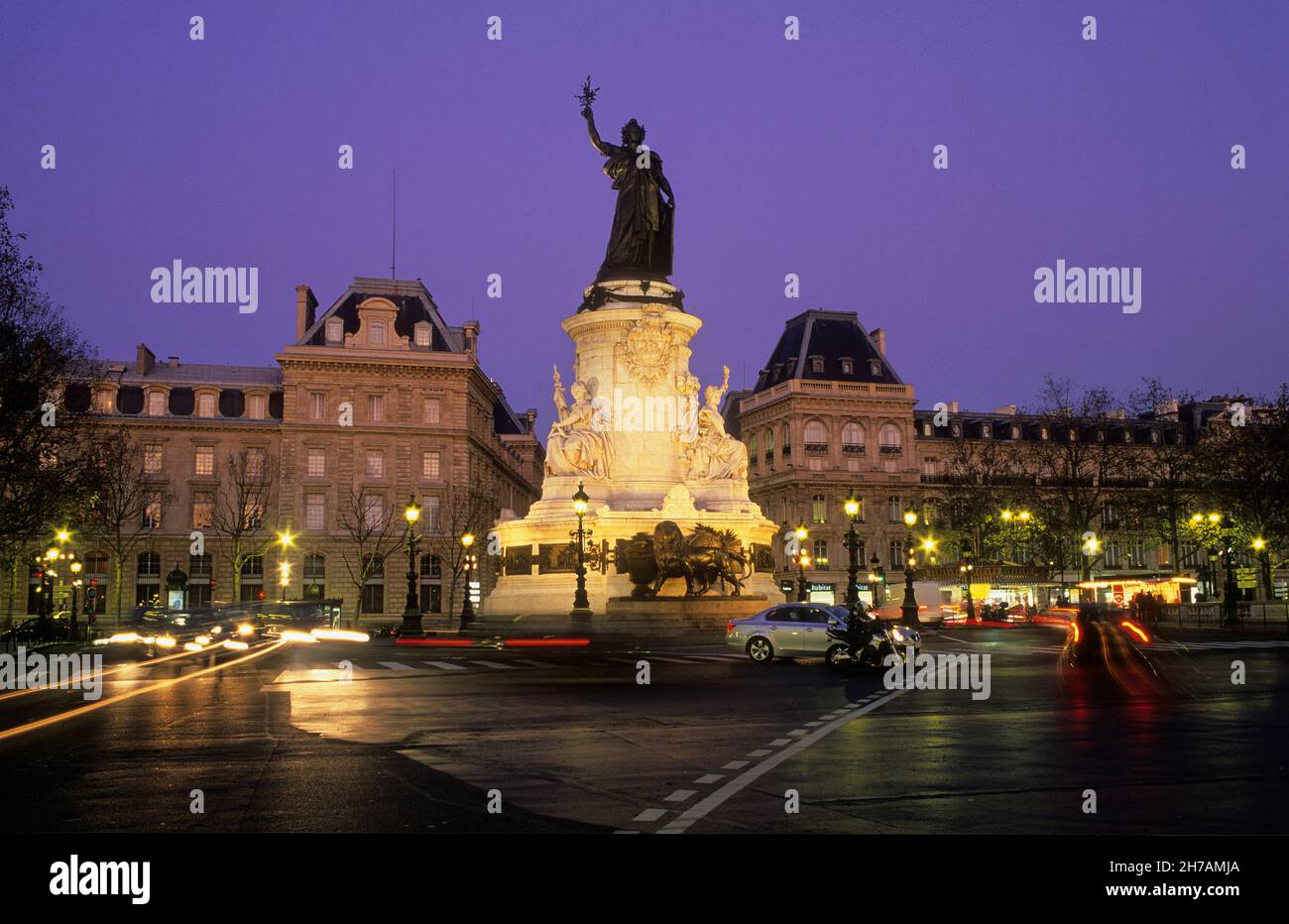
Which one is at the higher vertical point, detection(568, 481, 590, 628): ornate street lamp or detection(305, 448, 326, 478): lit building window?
detection(305, 448, 326, 478): lit building window

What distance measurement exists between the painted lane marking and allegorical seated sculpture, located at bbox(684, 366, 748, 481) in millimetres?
30274

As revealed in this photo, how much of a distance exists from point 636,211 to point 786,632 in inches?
950

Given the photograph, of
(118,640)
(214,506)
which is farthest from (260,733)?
(214,506)

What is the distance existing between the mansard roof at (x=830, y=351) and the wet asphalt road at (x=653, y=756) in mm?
84495

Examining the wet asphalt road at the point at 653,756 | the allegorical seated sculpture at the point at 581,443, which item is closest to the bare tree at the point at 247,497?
the allegorical seated sculpture at the point at 581,443

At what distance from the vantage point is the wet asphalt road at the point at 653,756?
8719 millimetres

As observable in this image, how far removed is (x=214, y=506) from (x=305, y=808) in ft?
273

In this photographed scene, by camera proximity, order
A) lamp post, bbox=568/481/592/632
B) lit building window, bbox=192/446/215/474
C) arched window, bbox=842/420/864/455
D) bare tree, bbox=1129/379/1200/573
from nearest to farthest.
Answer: lamp post, bbox=568/481/592/632 → bare tree, bbox=1129/379/1200/573 → lit building window, bbox=192/446/215/474 → arched window, bbox=842/420/864/455

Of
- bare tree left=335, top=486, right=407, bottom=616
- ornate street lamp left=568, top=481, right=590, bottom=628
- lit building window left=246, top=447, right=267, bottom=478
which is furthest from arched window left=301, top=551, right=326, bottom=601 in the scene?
ornate street lamp left=568, top=481, right=590, bottom=628

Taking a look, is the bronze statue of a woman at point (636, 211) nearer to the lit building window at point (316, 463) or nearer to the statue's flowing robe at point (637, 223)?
the statue's flowing robe at point (637, 223)

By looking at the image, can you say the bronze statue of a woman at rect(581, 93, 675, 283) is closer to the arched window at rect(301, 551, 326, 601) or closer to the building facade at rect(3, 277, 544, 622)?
the building facade at rect(3, 277, 544, 622)

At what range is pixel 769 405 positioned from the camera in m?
108

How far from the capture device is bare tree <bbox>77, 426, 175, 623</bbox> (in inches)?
2844
